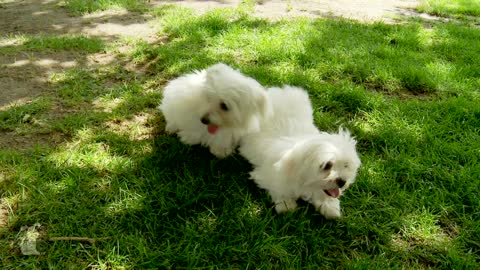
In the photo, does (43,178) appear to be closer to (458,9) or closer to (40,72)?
(40,72)

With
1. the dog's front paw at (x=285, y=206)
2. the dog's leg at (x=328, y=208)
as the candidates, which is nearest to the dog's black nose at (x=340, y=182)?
the dog's leg at (x=328, y=208)

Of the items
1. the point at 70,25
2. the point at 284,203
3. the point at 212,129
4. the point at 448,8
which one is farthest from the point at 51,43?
the point at 448,8

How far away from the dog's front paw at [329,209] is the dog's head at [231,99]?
31.1 inches

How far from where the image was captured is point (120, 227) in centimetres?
241

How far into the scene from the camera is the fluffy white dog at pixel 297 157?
229cm

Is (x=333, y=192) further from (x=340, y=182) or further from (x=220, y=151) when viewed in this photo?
(x=220, y=151)

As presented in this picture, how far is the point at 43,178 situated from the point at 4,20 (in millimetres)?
4188

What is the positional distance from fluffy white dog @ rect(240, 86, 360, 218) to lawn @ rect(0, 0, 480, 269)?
4.6 inches

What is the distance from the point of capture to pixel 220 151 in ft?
9.95

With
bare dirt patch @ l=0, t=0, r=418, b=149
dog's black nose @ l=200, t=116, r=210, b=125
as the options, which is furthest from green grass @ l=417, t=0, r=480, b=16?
dog's black nose @ l=200, t=116, r=210, b=125

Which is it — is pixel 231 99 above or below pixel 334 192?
above

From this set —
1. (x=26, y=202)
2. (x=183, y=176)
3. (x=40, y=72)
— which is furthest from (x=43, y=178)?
(x=40, y=72)

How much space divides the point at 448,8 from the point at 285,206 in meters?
6.70

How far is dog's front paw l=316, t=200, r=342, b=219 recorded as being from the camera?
255 centimetres
